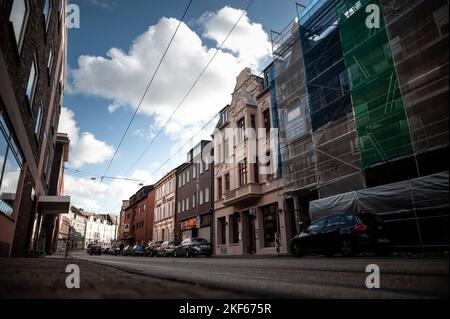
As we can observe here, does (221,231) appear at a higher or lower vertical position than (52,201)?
lower

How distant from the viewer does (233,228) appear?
29.4 metres

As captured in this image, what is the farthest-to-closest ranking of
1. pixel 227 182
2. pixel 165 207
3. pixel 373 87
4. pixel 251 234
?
pixel 165 207 < pixel 227 182 < pixel 251 234 < pixel 373 87

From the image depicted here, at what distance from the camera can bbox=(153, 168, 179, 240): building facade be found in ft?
149

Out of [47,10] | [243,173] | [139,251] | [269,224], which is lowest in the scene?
[139,251]

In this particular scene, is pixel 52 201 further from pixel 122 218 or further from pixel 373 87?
pixel 122 218

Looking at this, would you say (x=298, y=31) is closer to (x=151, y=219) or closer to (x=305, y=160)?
(x=305, y=160)

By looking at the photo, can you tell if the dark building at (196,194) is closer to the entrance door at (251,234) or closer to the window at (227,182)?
the window at (227,182)

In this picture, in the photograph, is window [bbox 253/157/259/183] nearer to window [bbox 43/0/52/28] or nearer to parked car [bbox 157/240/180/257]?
parked car [bbox 157/240/180/257]

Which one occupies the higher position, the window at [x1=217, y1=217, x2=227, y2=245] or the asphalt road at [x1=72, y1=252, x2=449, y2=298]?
the window at [x1=217, y1=217, x2=227, y2=245]

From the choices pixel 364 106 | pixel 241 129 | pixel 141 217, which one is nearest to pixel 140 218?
pixel 141 217

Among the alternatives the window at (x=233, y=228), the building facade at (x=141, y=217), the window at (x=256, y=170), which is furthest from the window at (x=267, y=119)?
the building facade at (x=141, y=217)

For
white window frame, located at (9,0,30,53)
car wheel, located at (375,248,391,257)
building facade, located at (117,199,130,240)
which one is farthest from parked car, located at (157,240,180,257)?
building facade, located at (117,199,130,240)

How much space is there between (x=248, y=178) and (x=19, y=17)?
1954 centimetres
